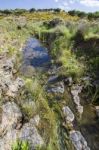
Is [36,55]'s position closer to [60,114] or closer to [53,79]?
[53,79]

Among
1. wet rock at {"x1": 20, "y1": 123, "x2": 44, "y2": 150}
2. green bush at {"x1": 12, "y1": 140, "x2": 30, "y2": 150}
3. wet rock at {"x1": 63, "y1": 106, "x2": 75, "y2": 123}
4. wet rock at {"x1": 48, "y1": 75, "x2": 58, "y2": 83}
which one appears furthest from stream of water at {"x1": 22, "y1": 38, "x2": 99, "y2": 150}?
green bush at {"x1": 12, "y1": 140, "x2": 30, "y2": 150}

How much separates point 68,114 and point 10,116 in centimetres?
215

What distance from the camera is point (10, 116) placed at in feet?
24.5

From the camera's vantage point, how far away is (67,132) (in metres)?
8.21

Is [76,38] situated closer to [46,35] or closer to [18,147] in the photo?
[46,35]

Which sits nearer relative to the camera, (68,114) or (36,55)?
(68,114)

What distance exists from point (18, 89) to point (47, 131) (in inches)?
72.9

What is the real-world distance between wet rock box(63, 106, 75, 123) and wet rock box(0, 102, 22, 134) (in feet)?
5.06

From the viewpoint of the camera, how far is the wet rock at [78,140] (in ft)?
25.0

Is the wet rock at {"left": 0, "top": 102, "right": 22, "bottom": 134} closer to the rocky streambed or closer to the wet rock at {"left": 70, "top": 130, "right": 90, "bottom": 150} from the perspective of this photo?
the rocky streambed

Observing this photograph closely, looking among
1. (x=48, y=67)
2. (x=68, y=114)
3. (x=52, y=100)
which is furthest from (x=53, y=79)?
(x=68, y=114)

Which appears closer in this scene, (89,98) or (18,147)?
(18,147)

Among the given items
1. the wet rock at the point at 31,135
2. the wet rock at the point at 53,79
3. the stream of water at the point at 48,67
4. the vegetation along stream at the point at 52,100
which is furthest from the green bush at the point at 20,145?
the wet rock at the point at 53,79

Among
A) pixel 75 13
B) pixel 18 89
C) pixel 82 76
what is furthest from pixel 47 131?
pixel 75 13
